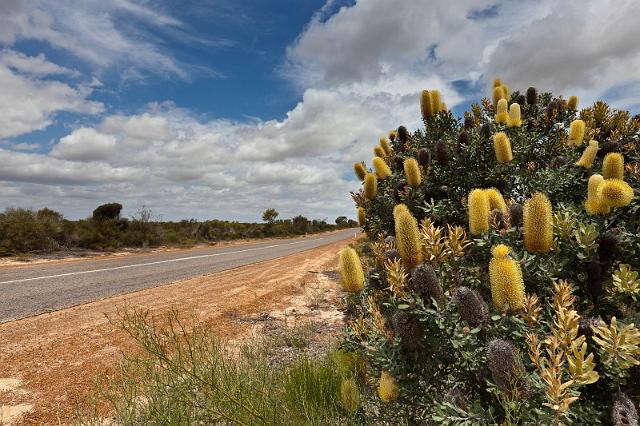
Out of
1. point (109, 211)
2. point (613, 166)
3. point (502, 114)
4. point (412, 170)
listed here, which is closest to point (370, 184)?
point (412, 170)

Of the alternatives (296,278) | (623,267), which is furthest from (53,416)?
(296,278)

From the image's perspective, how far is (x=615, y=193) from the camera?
190 cm

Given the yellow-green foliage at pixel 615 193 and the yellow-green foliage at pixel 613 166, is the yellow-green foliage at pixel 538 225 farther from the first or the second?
the yellow-green foliage at pixel 613 166

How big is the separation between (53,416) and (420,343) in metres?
3.46

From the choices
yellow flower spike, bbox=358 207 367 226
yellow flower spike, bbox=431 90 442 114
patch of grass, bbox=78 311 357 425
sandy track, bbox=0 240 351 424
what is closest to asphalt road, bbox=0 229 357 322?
sandy track, bbox=0 240 351 424

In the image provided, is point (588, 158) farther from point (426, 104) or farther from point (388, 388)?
point (388, 388)

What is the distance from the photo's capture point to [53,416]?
3430 millimetres

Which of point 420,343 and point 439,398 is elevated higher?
point 420,343

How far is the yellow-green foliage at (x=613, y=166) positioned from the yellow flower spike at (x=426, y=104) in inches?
93.2

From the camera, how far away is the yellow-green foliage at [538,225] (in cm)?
172

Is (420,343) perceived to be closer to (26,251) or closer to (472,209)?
(472,209)

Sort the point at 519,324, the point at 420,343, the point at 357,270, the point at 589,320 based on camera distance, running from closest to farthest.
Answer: the point at 519,324
the point at 589,320
the point at 420,343
the point at 357,270

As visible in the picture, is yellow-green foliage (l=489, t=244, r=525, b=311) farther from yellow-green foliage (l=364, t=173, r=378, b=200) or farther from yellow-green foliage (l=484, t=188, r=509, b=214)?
yellow-green foliage (l=364, t=173, r=378, b=200)

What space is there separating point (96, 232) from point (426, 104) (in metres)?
22.1
